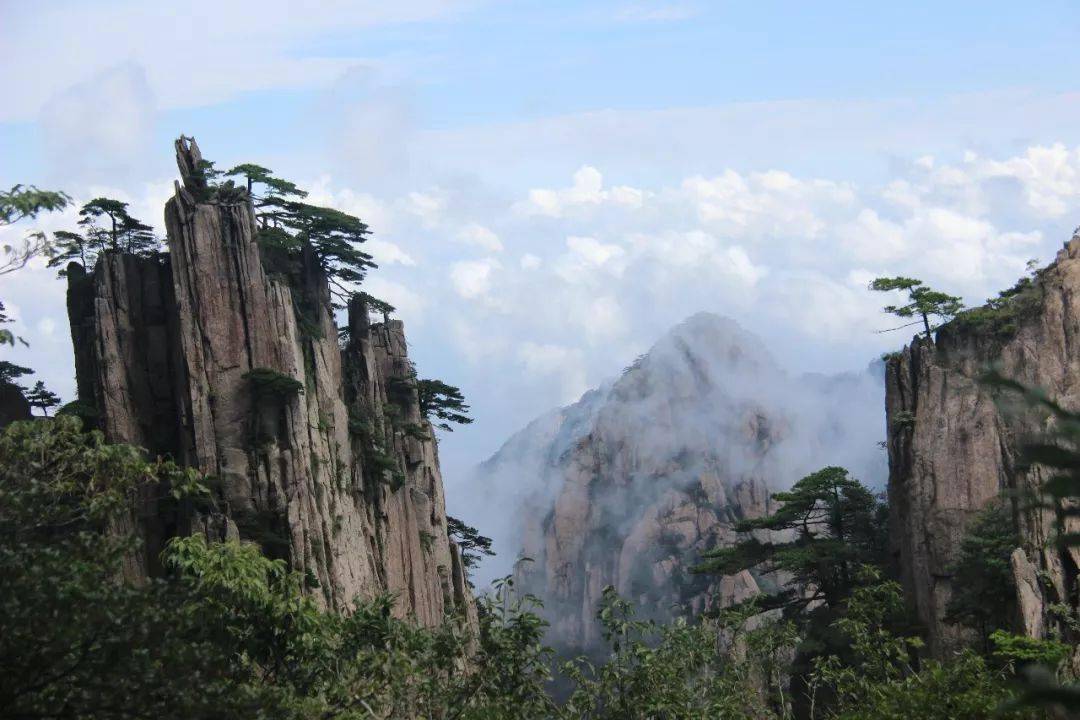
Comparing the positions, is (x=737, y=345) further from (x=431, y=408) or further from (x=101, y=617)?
(x=101, y=617)

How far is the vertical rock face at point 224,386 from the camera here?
155ft

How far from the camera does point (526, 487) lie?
113750 mm

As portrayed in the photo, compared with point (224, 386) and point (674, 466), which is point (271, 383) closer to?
point (224, 386)

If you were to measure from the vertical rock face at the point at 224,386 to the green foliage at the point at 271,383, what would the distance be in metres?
0.04

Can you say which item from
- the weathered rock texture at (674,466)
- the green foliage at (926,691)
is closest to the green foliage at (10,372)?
the green foliage at (926,691)

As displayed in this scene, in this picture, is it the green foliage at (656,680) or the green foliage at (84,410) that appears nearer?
the green foliage at (656,680)

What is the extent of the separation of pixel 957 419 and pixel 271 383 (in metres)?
26.5

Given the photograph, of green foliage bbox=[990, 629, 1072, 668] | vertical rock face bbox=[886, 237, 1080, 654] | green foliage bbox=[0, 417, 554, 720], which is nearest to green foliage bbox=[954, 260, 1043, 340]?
vertical rock face bbox=[886, 237, 1080, 654]

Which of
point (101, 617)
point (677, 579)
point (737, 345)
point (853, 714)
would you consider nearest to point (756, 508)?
point (677, 579)

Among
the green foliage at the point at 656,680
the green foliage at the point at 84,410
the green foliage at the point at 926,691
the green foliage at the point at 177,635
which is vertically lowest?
the green foliage at the point at 926,691

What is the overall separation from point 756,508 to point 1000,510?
4649 cm

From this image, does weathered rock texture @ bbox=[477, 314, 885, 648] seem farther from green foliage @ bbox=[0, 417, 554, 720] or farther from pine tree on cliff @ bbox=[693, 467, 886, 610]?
green foliage @ bbox=[0, 417, 554, 720]

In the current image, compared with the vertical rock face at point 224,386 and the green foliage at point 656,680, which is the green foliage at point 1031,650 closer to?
the green foliage at point 656,680

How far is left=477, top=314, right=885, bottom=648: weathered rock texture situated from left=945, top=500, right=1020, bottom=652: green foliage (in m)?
41.5
